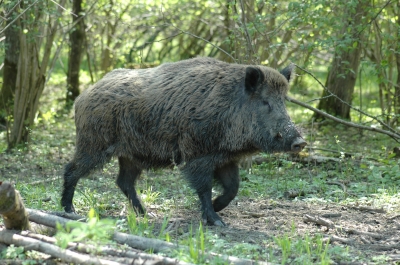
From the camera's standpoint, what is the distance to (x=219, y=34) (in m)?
16.6

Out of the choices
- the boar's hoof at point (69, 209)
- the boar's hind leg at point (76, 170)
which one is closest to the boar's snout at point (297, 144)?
the boar's hind leg at point (76, 170)

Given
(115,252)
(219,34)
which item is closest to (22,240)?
(115,252)

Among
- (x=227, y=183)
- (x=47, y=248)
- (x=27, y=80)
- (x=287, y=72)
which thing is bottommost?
(x=47, y=248)

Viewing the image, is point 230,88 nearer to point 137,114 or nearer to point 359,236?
point 137,114

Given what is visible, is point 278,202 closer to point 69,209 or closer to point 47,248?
point 69,209

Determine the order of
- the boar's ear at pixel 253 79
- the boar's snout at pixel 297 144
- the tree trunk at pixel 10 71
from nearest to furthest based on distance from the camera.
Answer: the boar's snout at pixel 297 144
the boar's ear at pixel 253 79
the tree trunk at pixel 10 71

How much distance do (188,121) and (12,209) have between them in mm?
2507

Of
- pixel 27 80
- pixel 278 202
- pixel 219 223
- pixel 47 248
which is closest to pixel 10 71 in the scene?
pixel 27 80

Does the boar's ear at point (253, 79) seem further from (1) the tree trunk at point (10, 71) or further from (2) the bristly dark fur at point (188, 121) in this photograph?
(1) the tree trunk at point (10, 71)

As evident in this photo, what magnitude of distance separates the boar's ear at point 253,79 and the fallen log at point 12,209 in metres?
2.81

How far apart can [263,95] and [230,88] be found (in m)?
0.38

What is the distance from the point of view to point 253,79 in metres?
6.67

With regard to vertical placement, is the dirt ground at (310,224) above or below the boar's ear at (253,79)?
below

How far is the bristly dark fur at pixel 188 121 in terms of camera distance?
666 cm
